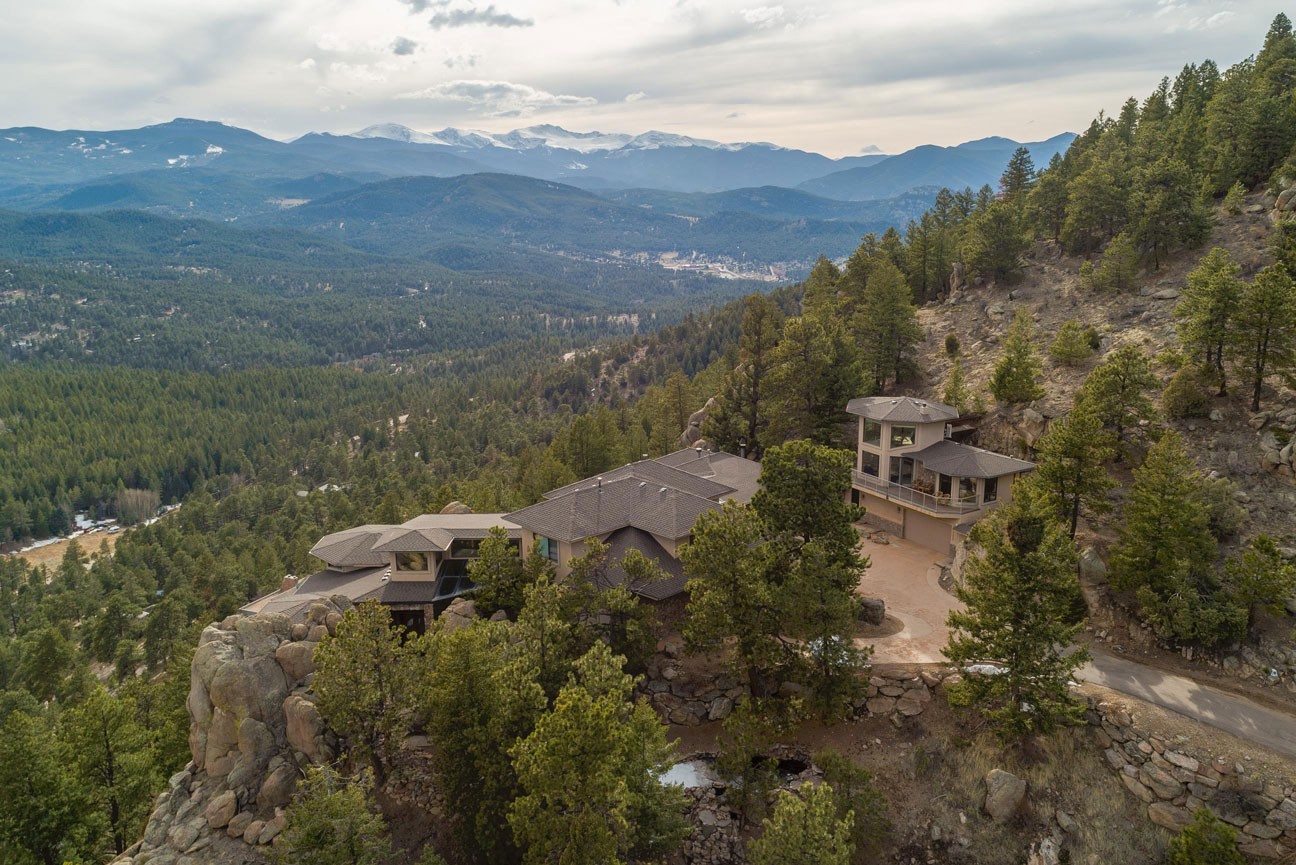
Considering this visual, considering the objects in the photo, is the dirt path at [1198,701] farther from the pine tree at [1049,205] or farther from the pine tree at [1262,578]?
the pine tree at [1049,205]

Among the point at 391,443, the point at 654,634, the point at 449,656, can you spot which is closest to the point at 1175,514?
the point at 654,634

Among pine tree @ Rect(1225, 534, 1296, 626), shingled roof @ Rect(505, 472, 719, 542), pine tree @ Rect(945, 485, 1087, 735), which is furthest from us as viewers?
shingled roof @ Rect(505, 472, 719, 542)

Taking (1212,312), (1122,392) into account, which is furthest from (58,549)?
(1212,312)

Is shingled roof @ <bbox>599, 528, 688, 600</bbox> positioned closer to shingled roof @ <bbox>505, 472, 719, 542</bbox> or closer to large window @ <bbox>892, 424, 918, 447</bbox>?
shingled roof @ <bbox>505, 472, 719, 542</bbox>

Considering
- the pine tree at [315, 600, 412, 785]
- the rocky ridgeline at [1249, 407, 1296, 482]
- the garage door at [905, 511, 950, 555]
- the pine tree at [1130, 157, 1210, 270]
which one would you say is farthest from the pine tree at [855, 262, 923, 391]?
the pine tree at [315, 600, 412, 785]

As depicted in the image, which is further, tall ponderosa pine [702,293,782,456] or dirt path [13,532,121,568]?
dirt path [13,532,121,568]

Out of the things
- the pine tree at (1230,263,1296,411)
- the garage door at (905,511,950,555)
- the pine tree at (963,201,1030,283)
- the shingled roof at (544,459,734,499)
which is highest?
the pine tree at (963,201,1030,283)
